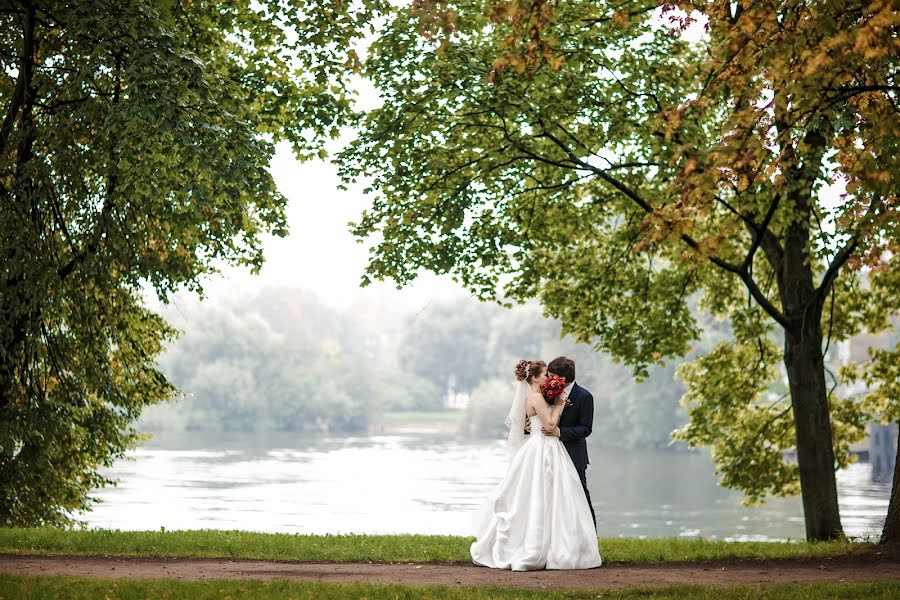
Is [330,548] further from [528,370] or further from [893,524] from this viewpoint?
[893,524]

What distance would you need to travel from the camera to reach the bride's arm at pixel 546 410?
33.9 ft

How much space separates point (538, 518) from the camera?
9914 millimetres

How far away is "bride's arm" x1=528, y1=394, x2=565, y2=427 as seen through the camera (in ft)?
33.9

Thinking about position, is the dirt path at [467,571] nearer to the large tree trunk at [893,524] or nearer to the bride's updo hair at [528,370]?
the large tree trunk at [893,524]

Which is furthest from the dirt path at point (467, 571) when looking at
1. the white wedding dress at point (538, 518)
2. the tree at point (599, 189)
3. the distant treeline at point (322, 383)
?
the distant treeline at point (322, 383)

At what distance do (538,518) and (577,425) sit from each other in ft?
3.51

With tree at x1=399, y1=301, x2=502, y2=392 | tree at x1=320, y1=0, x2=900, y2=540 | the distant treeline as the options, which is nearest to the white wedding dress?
tree at x1=320, y1=0, x2=900, y2=540

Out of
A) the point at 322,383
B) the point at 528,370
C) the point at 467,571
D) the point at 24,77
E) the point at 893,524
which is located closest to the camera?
the point at 467,571

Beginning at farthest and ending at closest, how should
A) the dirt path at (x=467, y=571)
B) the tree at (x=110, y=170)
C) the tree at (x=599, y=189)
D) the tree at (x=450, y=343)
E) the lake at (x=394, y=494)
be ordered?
the tree at (x=450, y=343), the lake at (x=394, y=494), the tree at (x=599, y=189), the tree at (x=110, y=170), the dirt path at (x=467, y=571)

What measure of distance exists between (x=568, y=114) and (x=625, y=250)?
391 centimetres

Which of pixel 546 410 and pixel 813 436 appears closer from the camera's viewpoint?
pixel 546 410

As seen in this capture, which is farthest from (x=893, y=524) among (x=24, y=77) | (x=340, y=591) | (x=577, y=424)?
(x=24, y=77)

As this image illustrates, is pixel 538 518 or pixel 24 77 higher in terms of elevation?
pixel 24 77

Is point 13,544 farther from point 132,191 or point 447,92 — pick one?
point 447,92
